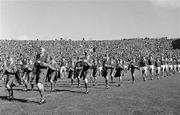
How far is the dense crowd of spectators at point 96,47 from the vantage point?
3226 inches

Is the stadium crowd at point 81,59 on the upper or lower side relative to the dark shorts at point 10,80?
upper

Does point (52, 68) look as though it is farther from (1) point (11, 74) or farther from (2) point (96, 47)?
(2) point (96, 47)

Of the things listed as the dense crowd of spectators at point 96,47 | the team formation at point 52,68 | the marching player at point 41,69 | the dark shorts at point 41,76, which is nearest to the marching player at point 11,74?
the team formation at point 52,68

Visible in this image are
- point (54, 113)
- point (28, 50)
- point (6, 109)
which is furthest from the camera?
point (28, 50)

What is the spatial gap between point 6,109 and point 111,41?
95.2 m

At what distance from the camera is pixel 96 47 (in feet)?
323

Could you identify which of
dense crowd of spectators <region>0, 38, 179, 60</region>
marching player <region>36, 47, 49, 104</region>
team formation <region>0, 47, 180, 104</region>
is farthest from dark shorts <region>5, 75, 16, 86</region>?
dense crowd of spectators <region>0, 38, 179, 60</region>

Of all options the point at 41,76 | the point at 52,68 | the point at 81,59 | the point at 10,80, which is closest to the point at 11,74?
the point at 10,80

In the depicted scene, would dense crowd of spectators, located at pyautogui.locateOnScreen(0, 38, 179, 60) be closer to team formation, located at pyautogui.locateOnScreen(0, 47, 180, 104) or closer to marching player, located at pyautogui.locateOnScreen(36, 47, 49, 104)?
team formation, located at pyautogui.locateOnScreen(0, 47, 180, 104)

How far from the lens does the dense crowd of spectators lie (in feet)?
269

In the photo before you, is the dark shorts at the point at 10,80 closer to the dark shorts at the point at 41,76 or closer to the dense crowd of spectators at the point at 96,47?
the dark shorts at the point at 41,76

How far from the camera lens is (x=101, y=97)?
674 inches

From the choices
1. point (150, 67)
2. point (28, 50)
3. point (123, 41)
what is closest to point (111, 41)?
point (123, 41)

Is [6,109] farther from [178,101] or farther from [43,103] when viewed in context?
[178,101]
